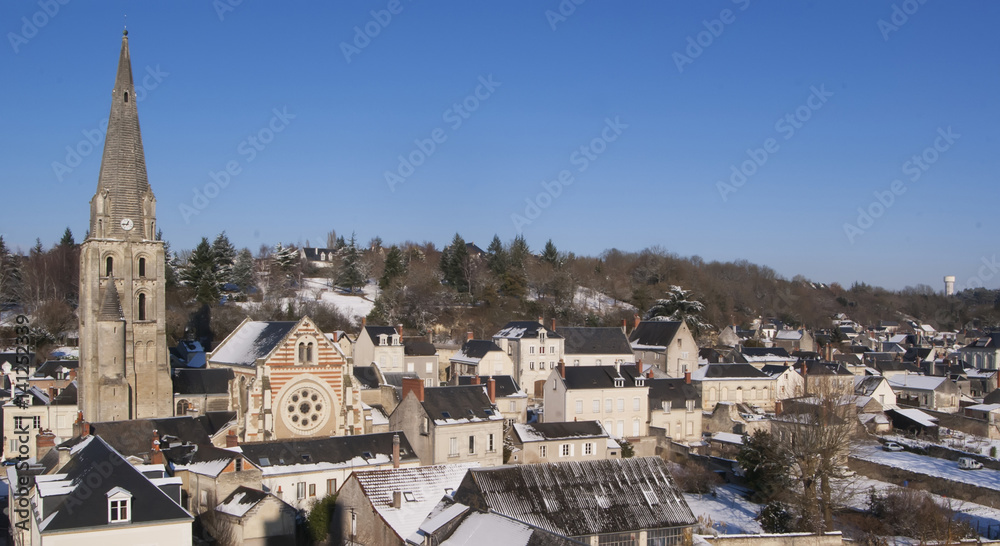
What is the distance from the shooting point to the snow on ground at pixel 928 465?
38.5m

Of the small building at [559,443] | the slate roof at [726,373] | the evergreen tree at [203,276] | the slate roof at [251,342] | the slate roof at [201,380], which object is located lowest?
the small building at [559,443]

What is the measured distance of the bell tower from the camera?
37438 mm

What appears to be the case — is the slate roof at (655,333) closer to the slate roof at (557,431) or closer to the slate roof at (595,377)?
the slate roof at (595,377)

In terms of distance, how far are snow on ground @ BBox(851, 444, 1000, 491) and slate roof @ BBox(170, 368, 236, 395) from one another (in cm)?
3152

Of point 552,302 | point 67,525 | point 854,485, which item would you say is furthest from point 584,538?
point 552,302

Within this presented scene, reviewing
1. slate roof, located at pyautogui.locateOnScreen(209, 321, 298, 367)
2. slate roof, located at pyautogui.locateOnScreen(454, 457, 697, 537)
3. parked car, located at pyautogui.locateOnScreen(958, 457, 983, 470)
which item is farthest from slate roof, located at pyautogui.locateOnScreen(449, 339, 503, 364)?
slate roof, located at pyautogui.locateOnScreen(454, 457, 697, 537)

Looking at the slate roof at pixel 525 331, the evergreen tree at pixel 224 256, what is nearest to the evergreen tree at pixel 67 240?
the evergreen tree at pixel 224 256

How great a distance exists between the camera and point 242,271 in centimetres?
8544

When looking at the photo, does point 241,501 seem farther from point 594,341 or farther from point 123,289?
point 594,341

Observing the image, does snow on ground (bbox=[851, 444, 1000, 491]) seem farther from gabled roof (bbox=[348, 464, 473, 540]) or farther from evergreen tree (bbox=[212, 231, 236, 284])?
evergreen tree (bbox=[212, 231, 236, 284])

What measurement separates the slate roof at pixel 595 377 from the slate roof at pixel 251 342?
15.9 meters

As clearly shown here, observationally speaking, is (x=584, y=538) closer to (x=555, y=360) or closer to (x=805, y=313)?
(x=555, y=360)

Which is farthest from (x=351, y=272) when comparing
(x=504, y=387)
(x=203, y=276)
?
(x=504, y=387)

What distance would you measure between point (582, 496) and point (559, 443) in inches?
589
